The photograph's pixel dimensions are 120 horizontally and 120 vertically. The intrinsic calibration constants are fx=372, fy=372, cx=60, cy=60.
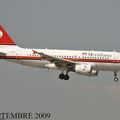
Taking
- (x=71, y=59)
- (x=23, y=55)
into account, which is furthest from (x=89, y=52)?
(x=23, y=55)

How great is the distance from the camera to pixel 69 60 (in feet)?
168

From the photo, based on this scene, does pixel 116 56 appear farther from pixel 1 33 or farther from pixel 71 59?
pixel 1 33

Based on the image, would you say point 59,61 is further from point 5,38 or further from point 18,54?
point 5,38

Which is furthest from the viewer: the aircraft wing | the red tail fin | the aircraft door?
the red tail fin

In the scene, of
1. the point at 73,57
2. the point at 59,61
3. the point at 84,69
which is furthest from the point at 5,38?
the point at 84,69

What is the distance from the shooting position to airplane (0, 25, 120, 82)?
49.9 m

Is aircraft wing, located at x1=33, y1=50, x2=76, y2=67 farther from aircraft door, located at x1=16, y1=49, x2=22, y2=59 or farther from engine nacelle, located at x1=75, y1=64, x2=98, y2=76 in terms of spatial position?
aircraft door, located at x1=16, y1=49, x2=22, y2=59

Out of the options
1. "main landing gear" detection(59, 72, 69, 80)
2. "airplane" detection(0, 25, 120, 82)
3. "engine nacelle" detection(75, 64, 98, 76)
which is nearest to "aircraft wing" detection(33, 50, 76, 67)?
"airplane" detection(0, 25, 120, 82)

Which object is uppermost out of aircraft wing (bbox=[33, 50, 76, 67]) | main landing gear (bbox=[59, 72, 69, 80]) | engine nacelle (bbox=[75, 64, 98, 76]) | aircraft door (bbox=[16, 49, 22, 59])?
aircraft door (bbox=[16, 49, 22, 59])

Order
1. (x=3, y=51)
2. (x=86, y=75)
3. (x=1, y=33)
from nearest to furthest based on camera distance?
(x=86, y=75) < (x=3, y=51) < (x=1, y=33)

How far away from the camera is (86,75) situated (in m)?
49.8

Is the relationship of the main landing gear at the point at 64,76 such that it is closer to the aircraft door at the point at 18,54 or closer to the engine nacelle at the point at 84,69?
the engine nacelle at the point at 84,69

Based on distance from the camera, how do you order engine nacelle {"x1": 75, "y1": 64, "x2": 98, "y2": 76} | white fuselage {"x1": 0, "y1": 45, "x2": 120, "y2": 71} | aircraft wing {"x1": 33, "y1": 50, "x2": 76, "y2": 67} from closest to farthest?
1. aircraft wing {"x1": 33, "y1": 50, "x2": 76, "y2": 67}
2. engine nacelle {"x1": 75, "y1": 64, "x2": 98, "y2": 76}
3. white fuselage {"x1": 0, "y1": 45, "x2": 120, "y2": 71}

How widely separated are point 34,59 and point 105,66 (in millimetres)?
9854
